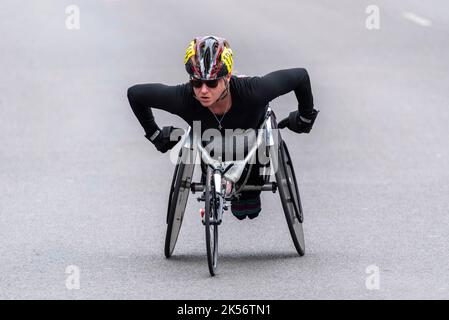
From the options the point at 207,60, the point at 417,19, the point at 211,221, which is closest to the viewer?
the point at 207,60

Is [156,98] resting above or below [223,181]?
above

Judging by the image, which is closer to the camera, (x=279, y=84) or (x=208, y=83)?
(x=208, y=83)

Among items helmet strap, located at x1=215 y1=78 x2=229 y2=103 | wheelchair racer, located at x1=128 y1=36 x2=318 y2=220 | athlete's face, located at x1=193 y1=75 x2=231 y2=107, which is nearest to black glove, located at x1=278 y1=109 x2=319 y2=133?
wheelchair racer, located at x1=128 y1=36 x2=318 y2=220

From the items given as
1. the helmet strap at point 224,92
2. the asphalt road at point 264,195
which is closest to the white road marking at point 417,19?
the asphalt road at point 264,195

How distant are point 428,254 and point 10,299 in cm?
294

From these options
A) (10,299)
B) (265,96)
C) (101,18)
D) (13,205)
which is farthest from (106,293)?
(101,18)

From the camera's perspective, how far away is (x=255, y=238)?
32.3 feet

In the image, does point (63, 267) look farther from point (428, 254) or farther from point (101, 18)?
point (101, 18)

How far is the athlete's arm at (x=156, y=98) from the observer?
863 cm

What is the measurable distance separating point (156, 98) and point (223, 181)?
720 millimetres

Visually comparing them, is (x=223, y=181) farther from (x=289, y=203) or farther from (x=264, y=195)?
(x=264, y=195)

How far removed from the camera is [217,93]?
841 centimetres

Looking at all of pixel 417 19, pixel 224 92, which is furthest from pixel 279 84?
pixel 417 19

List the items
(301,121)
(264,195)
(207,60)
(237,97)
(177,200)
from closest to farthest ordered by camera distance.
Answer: (207,60) < (237,97) < (177,200) < (301,121) < (264,195)
